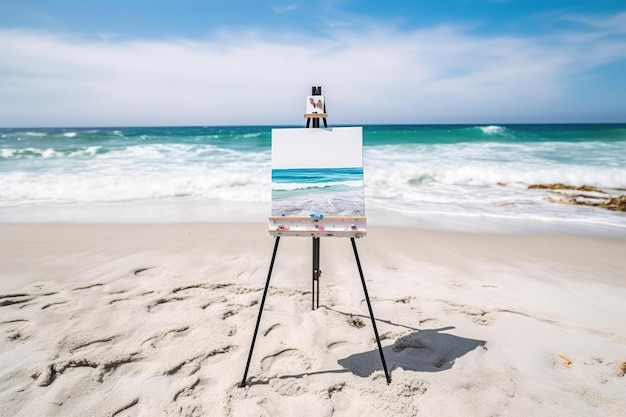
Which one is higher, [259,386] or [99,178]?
[99,178]

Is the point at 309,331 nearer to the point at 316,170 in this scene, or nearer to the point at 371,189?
the point at 316,170

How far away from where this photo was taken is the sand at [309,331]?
235 centimetres

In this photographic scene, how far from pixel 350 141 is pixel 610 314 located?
9.37ft

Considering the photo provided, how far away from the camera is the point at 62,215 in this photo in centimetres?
715

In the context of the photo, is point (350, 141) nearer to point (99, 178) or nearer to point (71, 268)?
point (71, 268)

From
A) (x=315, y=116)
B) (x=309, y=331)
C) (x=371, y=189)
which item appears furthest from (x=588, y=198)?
(x=315, y=116)

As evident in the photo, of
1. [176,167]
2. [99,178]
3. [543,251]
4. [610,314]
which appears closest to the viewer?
[610,314]

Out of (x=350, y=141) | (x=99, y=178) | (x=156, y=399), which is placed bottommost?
(x=156, y=399)

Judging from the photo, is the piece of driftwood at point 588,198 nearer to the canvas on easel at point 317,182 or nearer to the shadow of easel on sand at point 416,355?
the shadow of easel on sand at point 416,355

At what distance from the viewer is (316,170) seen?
2785 mm

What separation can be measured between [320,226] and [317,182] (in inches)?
13.5

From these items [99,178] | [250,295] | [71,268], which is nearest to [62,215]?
[71,268]

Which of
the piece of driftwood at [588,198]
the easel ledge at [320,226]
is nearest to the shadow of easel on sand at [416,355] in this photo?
the easel ledge at [320,226]

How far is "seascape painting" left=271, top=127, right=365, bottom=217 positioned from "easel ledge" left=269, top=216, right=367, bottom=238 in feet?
0.20
